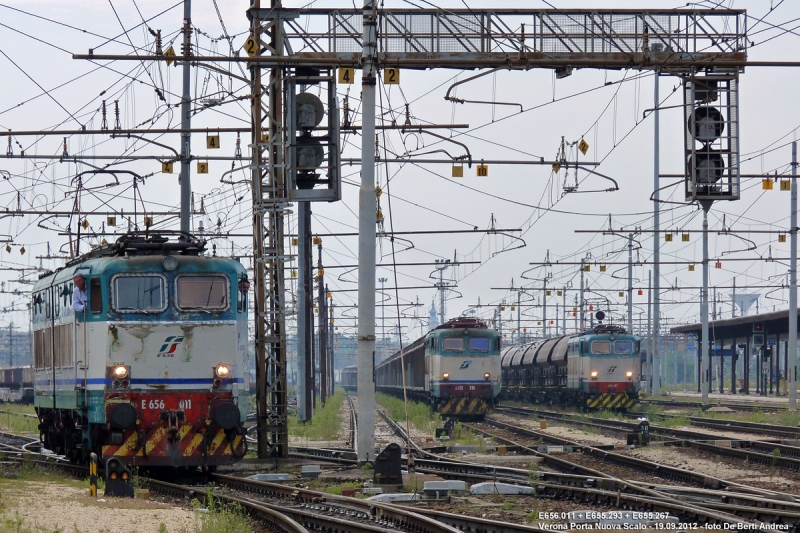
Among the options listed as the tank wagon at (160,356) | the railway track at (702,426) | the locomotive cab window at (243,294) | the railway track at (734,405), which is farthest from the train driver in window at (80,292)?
the railway track at (734,405)

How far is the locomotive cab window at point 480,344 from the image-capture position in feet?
131

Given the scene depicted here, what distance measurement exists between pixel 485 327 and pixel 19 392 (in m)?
43.2

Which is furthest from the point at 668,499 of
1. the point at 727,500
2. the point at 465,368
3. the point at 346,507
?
the point at 465,368

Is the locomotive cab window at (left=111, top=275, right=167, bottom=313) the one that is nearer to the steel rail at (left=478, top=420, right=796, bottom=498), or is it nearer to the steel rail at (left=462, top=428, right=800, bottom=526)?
the steel rail at (left=462, top=428, right=800, bottom=526)

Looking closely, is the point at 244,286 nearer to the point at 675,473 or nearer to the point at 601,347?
the point at 675,473

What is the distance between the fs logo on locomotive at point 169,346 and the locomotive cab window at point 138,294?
20.6 inches

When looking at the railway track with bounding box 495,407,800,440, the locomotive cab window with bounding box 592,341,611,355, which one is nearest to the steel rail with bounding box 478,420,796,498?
the railway track with bounding box 495,407,800,440

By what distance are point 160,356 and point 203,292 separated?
1275 millimetres

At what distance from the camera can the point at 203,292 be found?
1838cm

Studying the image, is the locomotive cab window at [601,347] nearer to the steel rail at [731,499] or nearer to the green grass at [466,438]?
the green grass at [466,438]

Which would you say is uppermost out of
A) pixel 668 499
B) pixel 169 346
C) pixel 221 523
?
pixel 169 346

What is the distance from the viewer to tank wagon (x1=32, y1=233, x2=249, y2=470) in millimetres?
17578

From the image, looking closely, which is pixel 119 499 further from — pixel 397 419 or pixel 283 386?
pixel 397 419

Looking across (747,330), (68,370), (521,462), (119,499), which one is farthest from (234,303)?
(747,330)
